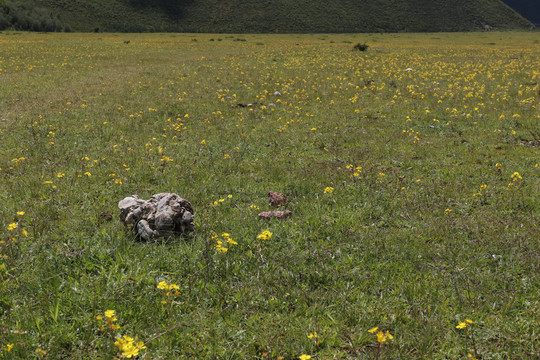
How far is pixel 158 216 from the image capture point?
510 centimetres

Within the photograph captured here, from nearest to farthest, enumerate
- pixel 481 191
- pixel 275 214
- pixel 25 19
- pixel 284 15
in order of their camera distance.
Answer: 1. pixel 275 214
2. pixel 481 191
3. pixel 25 19
4. pixel 284 15

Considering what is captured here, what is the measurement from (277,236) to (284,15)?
14433 centimetres

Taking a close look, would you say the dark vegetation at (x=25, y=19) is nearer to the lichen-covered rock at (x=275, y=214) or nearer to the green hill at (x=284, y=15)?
the green hill at (x=284, y=15)

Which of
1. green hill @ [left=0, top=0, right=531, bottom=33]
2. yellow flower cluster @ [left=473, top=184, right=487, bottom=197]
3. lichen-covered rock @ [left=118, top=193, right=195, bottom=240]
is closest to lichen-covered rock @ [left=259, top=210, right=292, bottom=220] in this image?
lichen-covered rock @ [left=118, top=193, right=195, bottom=240]

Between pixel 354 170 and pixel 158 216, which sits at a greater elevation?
pixel 354 170

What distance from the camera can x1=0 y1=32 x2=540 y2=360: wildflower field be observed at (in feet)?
11.6

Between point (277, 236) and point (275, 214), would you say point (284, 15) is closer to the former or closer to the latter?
point (275, 214)

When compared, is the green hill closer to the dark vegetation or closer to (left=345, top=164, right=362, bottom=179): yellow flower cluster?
the dark vegetation

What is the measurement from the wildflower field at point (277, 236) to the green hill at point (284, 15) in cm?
11875

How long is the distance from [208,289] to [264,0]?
15909 cm

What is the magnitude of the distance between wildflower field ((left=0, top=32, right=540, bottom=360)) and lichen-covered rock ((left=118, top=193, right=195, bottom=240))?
26 cm

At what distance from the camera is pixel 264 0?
466 ft

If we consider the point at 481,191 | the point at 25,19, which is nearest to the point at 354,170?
the point at 481,191

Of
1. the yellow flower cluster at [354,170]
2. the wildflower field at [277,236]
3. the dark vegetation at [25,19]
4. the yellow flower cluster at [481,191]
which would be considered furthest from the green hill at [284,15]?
the yellow flower cluster at [481,191]
